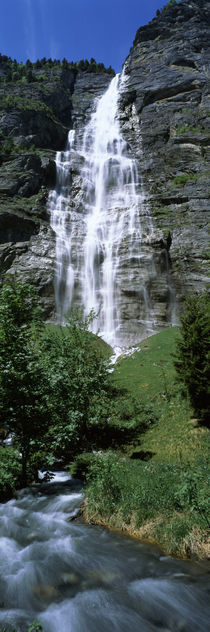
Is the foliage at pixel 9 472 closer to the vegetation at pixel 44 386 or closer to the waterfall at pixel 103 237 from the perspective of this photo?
the vegetation at pixel 44 386

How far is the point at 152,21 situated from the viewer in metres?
94.6

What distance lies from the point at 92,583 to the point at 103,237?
46737 mm

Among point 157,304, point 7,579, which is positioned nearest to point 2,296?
point 7,579

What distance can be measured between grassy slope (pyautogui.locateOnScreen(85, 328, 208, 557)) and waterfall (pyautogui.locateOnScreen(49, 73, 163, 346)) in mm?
27868

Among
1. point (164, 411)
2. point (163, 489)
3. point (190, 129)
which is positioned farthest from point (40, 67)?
point (163, 489)

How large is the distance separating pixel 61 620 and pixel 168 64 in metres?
99.6

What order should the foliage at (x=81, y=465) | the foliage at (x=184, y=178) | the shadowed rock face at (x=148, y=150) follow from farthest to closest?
the foliage at (x=184, y=178) → the shadowed rock face at (x=148, y=150) → the foliage at (x=81, y=465)

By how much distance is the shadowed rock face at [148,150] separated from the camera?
149ft

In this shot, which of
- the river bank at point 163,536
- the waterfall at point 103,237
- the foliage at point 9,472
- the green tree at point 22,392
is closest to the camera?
the river bank at point 163,536

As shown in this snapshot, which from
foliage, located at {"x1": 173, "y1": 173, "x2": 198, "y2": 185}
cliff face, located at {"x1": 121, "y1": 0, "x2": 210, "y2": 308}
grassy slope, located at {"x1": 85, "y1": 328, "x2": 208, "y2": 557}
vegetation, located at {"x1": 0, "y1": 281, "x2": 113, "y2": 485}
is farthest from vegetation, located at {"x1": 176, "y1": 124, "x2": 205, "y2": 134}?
grassy slope, located at {"x1": 85, "y1": 328, "x2": 208, "y2": 557}

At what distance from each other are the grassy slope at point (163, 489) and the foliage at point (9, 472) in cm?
280

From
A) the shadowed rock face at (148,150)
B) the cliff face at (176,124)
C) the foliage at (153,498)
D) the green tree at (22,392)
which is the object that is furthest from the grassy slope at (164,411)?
the cliff face at (176,124)

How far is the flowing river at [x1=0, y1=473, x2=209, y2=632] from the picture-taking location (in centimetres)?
521

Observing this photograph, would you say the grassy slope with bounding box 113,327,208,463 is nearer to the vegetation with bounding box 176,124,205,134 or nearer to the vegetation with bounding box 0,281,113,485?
the vegetation with bounding box 0,281,113,485
